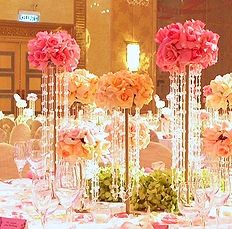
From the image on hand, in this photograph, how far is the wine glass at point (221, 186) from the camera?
213 cm

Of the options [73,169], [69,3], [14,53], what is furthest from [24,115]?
[73,169]

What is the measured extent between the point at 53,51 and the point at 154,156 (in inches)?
75.9

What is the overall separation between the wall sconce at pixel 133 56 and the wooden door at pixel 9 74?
2.03 metres

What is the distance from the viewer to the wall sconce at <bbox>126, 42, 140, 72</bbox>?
11.8 meters

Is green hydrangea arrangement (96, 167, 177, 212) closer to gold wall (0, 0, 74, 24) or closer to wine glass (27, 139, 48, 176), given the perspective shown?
wine glass (27, 139, 48, 176)

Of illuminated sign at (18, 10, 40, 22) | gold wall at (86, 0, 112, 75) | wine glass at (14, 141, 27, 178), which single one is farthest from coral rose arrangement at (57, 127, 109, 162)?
illuminated sign at (18, 10, 40, 22)

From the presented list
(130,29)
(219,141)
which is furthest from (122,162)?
(130,29)

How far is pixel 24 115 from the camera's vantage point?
9.87 m

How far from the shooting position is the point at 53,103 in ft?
9.30

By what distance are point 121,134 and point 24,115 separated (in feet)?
24.0

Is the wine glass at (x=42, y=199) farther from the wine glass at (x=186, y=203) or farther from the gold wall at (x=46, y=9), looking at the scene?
the gold wall at (x=46, y=9)

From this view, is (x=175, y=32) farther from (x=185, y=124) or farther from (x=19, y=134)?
(x=19, y=134)

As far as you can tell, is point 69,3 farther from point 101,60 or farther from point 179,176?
→ point 179,176

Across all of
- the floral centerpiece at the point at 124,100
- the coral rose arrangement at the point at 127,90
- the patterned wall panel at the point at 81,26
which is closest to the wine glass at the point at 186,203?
the floral centerpiece at the point at 124,100
